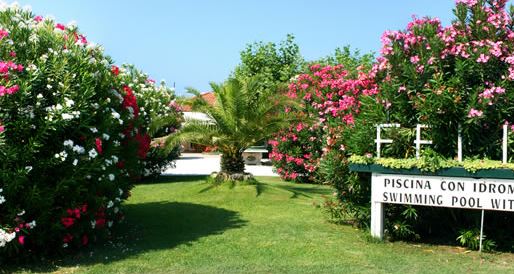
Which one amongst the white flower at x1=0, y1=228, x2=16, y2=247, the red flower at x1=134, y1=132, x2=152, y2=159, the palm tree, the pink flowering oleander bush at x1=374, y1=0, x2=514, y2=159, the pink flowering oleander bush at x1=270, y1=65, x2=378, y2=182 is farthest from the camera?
the pink flowering oleander bush at x1=270, y1=65, x2=378, y2=182

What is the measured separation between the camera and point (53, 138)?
248 inches

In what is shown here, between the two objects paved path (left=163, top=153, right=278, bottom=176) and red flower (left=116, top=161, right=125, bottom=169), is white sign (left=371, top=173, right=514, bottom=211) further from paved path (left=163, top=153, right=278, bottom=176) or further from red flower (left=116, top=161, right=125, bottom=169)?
paved path (left=163, top=153, right=278, bottom=176)

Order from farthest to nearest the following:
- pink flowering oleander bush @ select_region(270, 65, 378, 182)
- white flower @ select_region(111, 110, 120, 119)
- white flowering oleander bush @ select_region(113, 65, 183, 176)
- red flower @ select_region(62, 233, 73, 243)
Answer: white flowering oleander bush @ select_region(113, 65, 183, 176) → pink flowering oleander bush @ select_region(270, 65, 378, 182) → white flower @ select_region(111, 110, 120, 119) → red flower @ select_region(62, 233, 73, 243)

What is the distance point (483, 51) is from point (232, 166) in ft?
23.7

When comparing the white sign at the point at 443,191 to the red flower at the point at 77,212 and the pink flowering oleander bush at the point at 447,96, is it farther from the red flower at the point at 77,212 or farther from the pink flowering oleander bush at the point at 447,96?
the red flower at the point at 77,212

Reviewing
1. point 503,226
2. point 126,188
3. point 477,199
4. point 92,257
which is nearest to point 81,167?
point 92,257

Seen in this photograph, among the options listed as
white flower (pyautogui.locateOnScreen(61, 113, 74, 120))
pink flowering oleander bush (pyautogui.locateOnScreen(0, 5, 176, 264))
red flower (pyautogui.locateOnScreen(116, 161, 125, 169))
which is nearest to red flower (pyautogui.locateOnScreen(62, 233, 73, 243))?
pink flowering oleander bush (pyautogui.locateOnScreen(0, 5, 176, 264))

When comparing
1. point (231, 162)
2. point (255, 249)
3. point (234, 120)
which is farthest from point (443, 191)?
point (231, 162)

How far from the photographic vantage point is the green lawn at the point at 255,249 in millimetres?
6165

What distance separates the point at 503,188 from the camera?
21.6 feet

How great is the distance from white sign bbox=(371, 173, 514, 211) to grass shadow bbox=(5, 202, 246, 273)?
2.56m

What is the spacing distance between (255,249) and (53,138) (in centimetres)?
279

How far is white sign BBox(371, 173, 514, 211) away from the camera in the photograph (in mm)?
6602

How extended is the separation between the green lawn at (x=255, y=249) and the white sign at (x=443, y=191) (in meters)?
0.63
